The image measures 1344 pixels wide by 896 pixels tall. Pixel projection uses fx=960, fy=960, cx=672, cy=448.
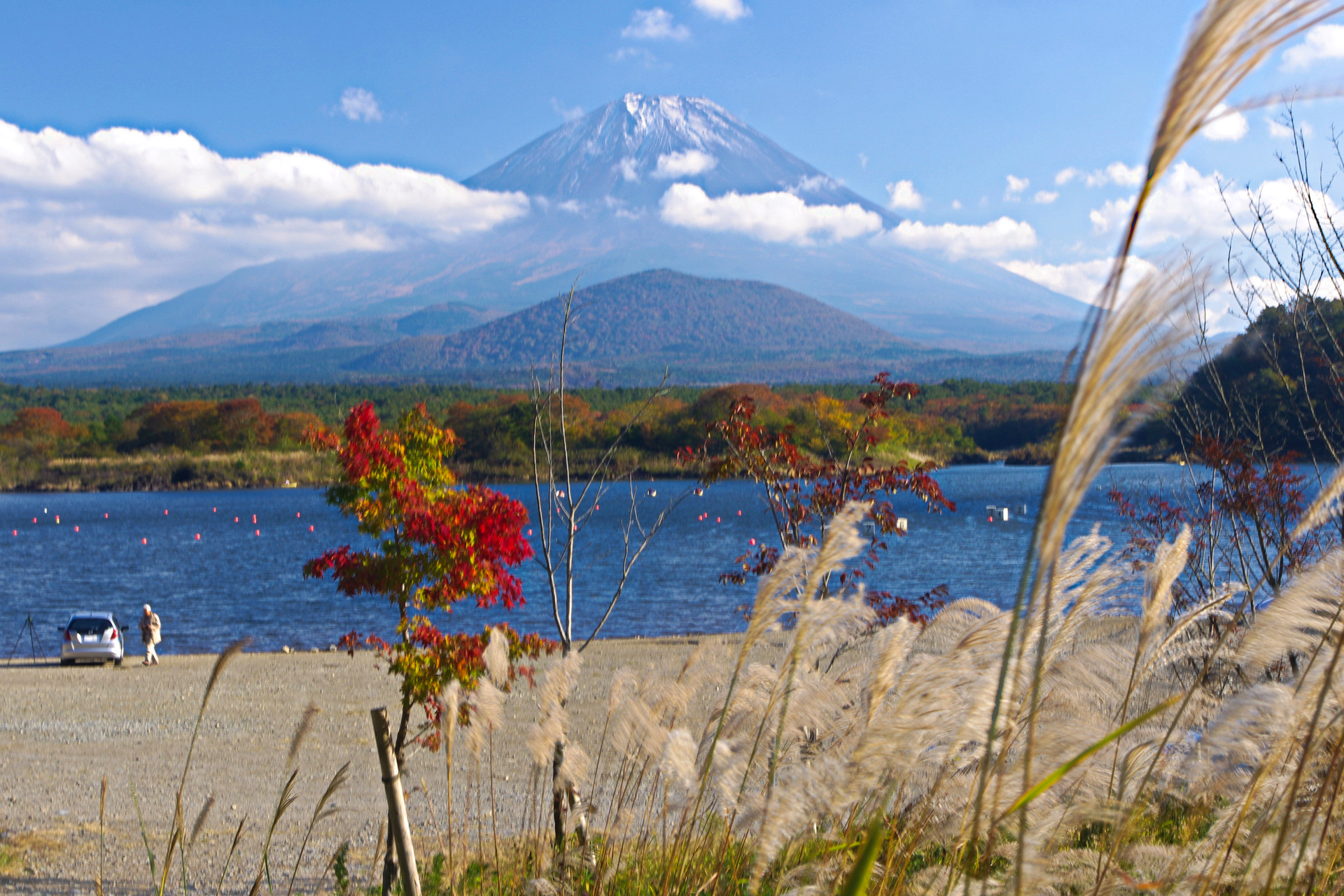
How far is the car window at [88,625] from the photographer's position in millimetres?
18672

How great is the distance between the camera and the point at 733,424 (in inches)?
295

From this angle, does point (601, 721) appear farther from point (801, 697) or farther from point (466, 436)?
point (466, 436)

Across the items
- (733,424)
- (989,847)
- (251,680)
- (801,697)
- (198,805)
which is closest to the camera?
(989,847)

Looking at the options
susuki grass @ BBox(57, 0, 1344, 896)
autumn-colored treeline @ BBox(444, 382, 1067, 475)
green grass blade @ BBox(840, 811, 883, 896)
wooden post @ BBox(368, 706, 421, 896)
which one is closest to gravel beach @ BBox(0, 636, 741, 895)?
wooden post @ BBox(368, 706, 421, 896)

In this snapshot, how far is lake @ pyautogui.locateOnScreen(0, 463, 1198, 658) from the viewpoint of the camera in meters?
23.7

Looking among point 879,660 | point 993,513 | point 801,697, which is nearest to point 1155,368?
point 879,660

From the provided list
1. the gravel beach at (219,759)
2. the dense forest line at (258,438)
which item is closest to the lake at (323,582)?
the gravel beach at (219,759)

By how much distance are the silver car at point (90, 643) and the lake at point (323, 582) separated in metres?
3.08

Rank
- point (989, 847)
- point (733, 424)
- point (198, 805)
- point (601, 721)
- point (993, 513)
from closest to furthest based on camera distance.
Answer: point (989, 847) < point (733, 424) < point (198, 805) < point (601, 721) < point (993, 513)

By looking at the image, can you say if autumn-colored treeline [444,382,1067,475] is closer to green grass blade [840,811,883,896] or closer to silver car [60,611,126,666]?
silver car [60,611,126,666]

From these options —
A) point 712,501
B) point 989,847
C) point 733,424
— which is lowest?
point 712,501

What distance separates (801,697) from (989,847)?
87 cm

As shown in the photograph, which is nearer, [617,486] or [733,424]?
[733,424]

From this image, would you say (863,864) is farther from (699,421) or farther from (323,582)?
(699,421)
